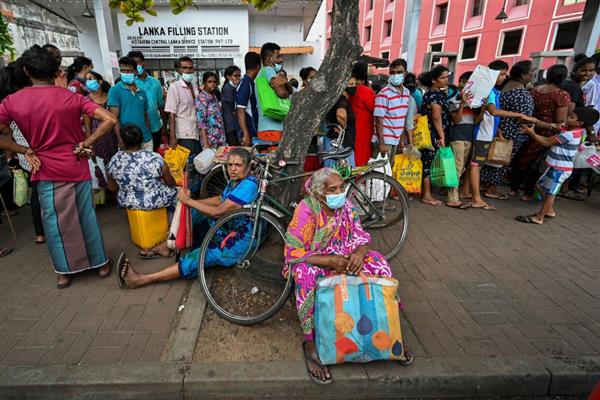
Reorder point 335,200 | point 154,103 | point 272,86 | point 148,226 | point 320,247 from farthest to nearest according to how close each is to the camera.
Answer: point 154,103 → point 272,86 → point 148,226 → point 320,247 → point 335,200

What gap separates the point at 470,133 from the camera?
4.93 meters

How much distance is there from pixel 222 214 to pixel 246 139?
6.57ft

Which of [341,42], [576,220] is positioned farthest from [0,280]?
[576,220]

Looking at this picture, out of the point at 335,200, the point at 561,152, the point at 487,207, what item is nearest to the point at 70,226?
the point at 335,200

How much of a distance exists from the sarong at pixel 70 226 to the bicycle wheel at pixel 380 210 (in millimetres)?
2495

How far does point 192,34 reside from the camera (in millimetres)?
13281

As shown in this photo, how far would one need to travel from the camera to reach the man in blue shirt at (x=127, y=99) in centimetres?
431

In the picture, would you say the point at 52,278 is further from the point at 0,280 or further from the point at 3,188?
the point at 3,188

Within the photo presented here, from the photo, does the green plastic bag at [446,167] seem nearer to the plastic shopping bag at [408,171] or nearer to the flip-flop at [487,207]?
the plastic shopping bag at [408,171]

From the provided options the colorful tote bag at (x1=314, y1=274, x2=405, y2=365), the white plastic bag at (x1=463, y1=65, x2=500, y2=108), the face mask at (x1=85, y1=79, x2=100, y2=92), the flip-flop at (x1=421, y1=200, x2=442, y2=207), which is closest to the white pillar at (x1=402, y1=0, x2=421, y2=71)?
the white plastic bag at (x1=463, y1=65, x2=500, y2=108)

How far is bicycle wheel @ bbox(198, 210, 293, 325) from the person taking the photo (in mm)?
2725

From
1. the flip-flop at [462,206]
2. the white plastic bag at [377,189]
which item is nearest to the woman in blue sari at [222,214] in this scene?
the white plastic bag at [377,189]

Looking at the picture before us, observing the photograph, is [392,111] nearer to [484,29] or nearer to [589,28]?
[589,28]

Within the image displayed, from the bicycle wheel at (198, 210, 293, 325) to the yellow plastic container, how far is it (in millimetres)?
992
